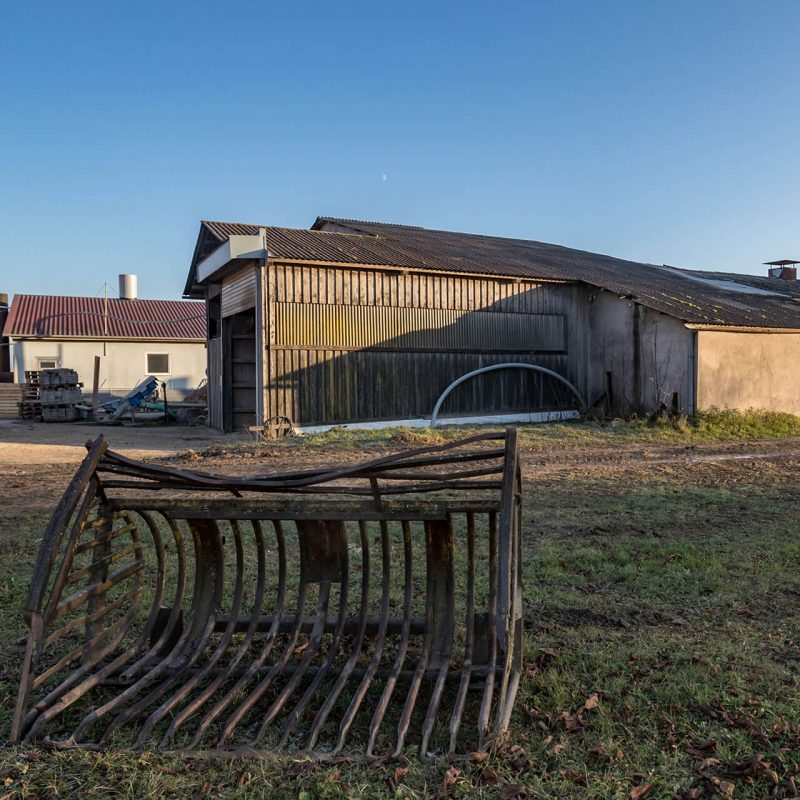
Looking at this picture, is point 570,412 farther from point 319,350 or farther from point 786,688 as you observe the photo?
point 786,688

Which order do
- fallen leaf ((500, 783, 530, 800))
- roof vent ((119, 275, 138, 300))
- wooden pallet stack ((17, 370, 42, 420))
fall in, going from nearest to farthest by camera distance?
fallen leaf ((500, 783, 530, 800)) → wooden pallet stack ((17, 370, 42, 420)) → roof vent ((119, 275, 138, 300))

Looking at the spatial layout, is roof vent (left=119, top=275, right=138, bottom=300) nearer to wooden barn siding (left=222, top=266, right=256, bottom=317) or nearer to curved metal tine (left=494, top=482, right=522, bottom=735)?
wooden barn siding (left=222, top=266, right=256, bottom=317)

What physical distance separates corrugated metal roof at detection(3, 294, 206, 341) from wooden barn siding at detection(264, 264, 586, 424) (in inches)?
632

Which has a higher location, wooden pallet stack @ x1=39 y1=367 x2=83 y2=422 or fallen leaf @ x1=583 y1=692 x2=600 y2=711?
wooden pallet stack @ x1=39 y1=367 x2=83 y2=422

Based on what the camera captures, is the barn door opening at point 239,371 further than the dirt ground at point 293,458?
Yes

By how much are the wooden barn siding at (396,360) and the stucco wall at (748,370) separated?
3662mm

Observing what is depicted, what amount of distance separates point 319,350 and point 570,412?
730cm

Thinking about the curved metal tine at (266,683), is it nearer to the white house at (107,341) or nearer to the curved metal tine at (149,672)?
the curved metal tine at (149,672)

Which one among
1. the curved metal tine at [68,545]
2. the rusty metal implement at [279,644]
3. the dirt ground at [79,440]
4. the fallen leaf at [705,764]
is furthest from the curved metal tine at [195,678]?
the dirt ground at [79,440]

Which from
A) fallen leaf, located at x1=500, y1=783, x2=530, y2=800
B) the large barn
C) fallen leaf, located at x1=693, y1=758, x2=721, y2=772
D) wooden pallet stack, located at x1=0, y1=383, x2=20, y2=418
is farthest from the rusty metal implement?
wooden pallet stack, located at x1=0, y1=383, x2=20, y2=418

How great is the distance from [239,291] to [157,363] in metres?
14.9

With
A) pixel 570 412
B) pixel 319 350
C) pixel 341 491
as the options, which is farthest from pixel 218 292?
pixel 341 491

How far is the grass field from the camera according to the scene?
2711mm

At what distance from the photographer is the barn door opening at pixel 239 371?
59.9 feet
